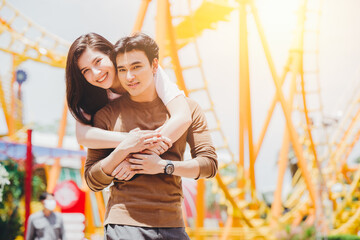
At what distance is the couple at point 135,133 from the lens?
90 centimetres

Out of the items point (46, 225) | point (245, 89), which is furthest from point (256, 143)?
point (46, 225)

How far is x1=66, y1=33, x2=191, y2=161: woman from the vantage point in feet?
3.07

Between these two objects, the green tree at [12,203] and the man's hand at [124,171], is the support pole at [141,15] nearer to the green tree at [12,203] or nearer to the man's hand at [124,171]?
the man's hand at [124,171]

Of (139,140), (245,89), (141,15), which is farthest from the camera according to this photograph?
(245,89)

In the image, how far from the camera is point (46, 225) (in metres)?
2.59

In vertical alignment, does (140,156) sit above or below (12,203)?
below

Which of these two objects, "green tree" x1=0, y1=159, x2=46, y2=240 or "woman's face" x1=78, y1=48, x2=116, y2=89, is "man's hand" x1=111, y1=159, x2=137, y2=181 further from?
"green tree" x1=0, y1=159, x2=46, y2=240

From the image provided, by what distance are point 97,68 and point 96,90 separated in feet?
0.19

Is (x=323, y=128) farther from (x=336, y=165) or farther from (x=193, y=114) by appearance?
(x=193, y=114)

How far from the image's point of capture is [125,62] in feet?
3.16

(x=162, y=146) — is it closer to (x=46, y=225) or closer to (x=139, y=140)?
(x=139, y=140)

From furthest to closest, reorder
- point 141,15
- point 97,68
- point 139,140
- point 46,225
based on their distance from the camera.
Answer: point 141,15
point 46,225
point 97,68
point 139,140

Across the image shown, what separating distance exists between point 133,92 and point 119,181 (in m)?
0.19

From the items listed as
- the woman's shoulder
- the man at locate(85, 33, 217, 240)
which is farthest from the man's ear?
the woman's shoulder
